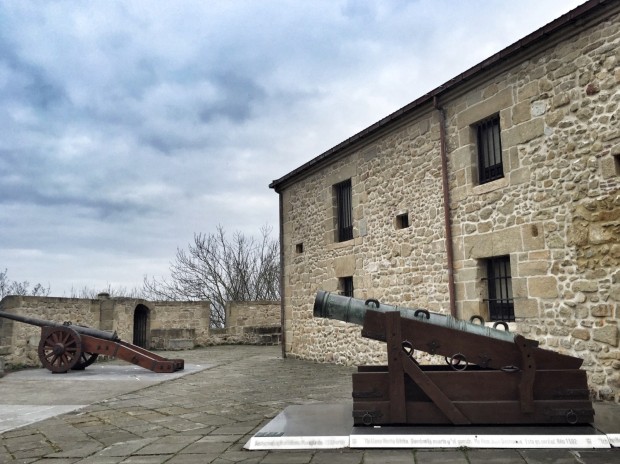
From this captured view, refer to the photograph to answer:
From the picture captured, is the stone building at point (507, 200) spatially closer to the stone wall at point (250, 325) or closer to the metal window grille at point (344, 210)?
the metal window grille at point (344, 210)

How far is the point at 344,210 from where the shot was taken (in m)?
11.4

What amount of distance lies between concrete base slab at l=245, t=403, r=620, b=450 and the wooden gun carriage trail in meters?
0.10

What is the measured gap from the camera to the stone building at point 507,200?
6027 millimetres

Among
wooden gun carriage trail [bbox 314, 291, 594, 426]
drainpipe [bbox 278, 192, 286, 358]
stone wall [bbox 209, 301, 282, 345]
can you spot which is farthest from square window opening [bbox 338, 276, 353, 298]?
stone wall [bbox 209, 301, 282, 345]

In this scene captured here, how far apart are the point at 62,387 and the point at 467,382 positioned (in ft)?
21.2

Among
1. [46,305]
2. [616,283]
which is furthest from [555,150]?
[46,305]

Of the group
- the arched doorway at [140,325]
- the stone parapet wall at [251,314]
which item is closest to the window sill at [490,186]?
the stone parapet wall at [251,314]

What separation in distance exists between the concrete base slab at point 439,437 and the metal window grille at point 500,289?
2.80m

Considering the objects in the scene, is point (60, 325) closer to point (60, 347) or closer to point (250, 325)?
point (60, 347)

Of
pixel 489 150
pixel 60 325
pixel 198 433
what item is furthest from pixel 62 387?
pixel 489 150

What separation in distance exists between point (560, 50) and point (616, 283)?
9.79 ft

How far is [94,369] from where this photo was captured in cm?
1066

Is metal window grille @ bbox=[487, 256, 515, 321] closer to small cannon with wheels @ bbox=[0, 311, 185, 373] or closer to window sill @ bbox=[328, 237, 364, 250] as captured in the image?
window sill @ bbox=[328, 237, 364, 250]

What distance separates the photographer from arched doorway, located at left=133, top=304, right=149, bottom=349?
16125mm
